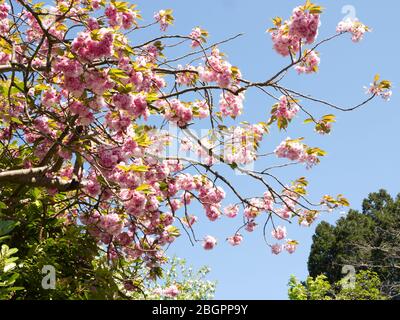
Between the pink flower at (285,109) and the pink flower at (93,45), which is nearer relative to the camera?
the pink flower at (93,45)

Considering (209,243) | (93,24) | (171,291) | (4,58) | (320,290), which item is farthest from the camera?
(320,290)

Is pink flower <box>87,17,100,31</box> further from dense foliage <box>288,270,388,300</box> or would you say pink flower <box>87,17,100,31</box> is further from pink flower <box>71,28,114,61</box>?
dense foliage <box>288,270,388,300</box>

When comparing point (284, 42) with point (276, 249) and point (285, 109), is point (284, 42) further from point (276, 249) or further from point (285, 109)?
point (276, 249)

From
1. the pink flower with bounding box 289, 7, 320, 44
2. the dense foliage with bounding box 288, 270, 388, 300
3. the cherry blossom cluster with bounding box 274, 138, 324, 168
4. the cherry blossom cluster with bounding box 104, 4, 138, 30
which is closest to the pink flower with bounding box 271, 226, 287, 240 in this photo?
the cherry blossom cluster with bounding box 274, 138, 324, 168

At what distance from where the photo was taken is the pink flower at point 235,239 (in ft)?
23.6

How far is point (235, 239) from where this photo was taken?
7.21 meters

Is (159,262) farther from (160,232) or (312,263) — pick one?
(312,263)

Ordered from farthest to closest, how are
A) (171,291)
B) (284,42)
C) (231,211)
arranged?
(171,291), (231,211), (284,42)

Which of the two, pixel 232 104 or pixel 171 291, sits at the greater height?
pixel 232 104

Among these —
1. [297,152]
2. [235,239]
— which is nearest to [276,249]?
[235,239]

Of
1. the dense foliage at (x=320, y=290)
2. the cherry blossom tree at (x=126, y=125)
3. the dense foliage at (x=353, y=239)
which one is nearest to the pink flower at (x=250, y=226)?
the cherry blossom tree at (x=126, y=125)

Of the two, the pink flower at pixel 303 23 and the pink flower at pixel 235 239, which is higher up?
the pink flower at pixel 303 23

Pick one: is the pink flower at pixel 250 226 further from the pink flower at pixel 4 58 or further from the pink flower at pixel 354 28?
the pink flower at pixel 4 58

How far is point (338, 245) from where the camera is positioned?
26.6m
